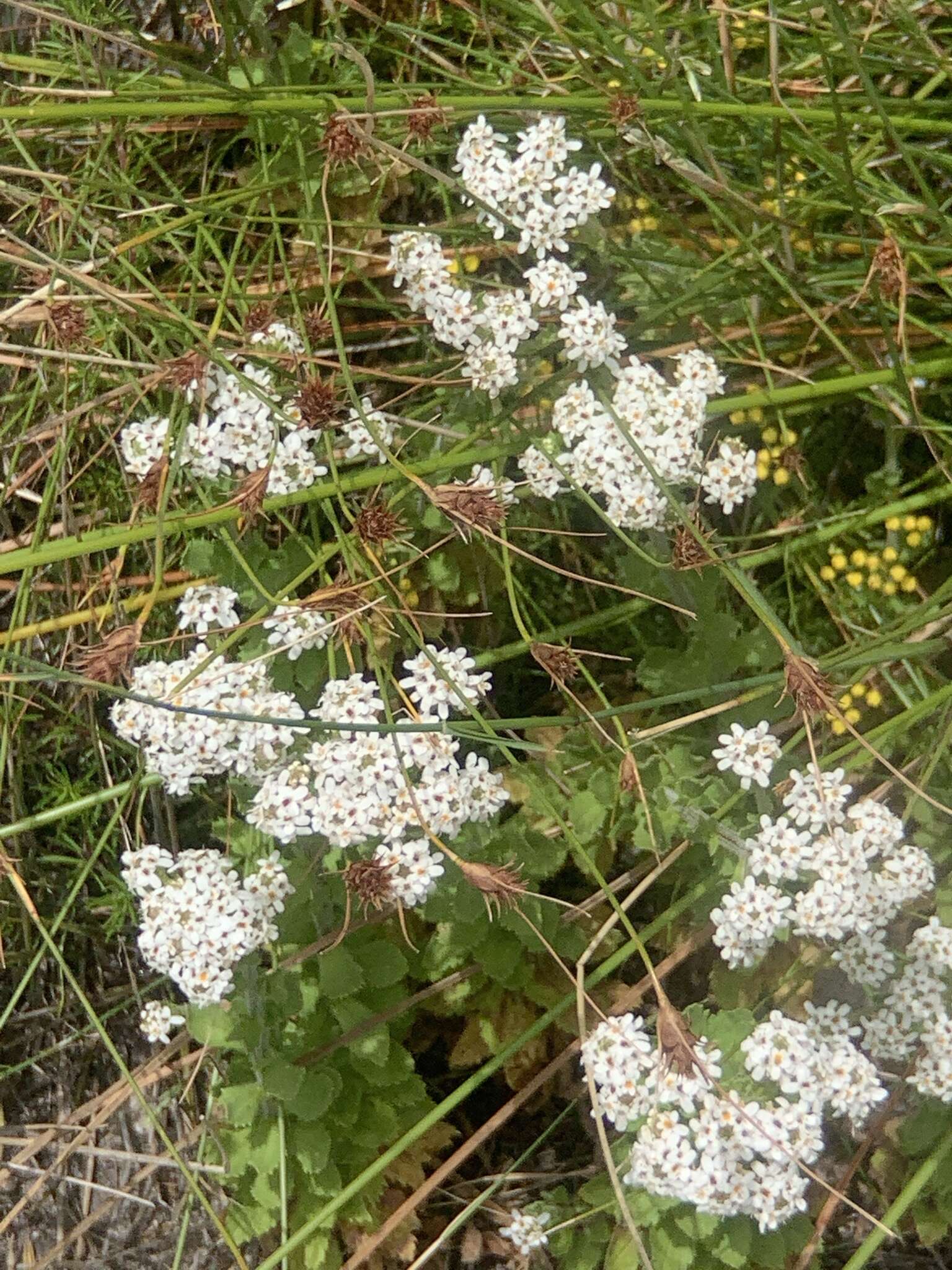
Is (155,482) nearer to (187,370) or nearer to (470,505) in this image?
(187,370)

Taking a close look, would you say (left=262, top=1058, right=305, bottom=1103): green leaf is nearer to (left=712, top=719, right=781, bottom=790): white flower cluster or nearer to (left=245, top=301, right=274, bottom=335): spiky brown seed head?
(left=712, top=719, right=781, bottom=790): white flower cluster

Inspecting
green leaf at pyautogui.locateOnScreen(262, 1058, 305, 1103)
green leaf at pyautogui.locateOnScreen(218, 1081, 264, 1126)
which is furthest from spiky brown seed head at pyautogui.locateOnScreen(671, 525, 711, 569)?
green leaf at pyautogui.locateOnScreen(218, 1081, 264, 1126)

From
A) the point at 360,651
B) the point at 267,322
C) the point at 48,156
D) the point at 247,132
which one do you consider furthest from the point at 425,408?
the point at 48,156

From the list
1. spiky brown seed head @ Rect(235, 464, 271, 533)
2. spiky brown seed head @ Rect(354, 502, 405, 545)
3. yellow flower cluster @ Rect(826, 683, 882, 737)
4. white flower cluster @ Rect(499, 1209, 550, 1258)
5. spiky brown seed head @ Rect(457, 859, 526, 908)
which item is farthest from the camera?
white flower cluster @ Rect(499, 1209, 550, 1258)

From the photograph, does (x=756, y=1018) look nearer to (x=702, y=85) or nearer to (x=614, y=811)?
(x=614, y=811)

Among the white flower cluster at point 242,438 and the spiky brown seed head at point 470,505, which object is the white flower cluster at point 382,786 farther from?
the white flower cluster at point 242,438

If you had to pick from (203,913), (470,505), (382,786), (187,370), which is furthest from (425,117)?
(203,913)
